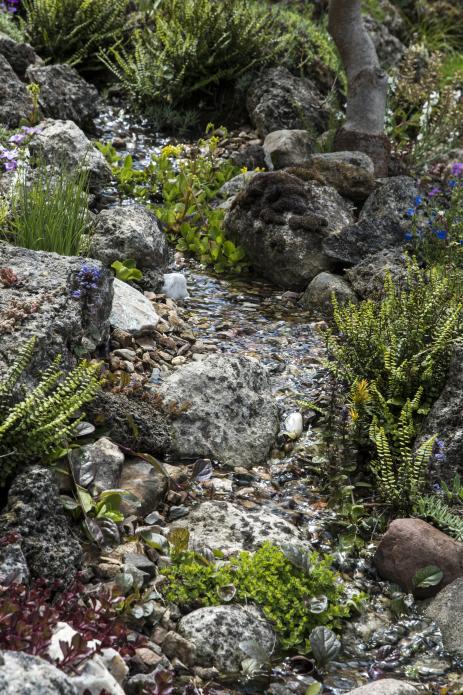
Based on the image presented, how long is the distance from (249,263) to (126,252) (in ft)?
4.64

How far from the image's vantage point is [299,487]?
4742 mm

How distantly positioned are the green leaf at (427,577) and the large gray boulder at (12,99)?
5.79 meters

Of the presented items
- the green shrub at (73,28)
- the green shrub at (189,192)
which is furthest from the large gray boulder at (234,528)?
the green shrub at (73,28)

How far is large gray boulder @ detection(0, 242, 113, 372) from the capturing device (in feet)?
14.0

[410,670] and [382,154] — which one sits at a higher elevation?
[382,154]

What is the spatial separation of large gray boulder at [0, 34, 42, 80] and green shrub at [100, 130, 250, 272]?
4.85 feet

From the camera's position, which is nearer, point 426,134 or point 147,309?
point 147,309

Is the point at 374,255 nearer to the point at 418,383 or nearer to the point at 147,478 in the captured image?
the point at 418,383

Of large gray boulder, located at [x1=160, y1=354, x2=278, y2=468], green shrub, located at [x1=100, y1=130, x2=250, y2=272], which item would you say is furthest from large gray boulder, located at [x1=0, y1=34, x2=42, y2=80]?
large gray boulder, located at [x1=160, y1=354, x2=278, y2=468]

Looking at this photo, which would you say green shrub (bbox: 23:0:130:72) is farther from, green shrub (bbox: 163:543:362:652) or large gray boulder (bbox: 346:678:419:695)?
large gray boulder (bbox: 346:678:419:695)

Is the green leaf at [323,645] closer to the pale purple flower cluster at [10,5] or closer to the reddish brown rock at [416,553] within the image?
the reddish brown rock at [416,553]

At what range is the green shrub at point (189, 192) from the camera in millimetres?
7371

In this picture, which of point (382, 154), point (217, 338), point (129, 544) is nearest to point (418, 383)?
point (217, 338)

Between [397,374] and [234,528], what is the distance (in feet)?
4.83
